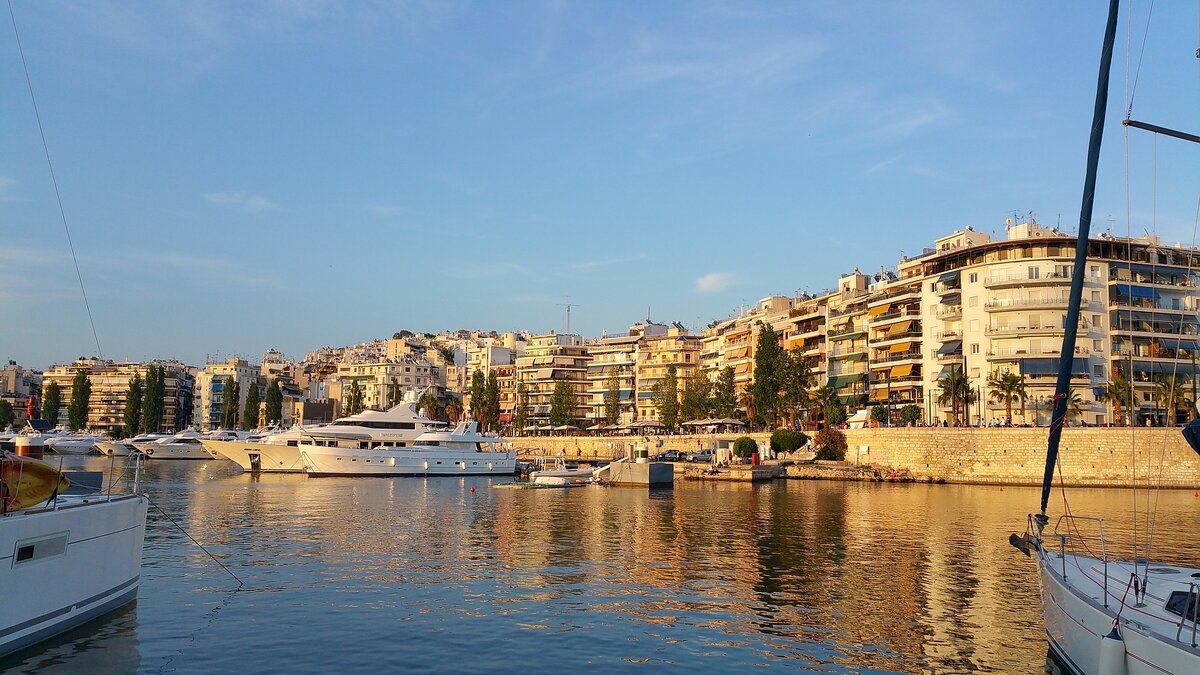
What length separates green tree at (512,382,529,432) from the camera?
14400cm

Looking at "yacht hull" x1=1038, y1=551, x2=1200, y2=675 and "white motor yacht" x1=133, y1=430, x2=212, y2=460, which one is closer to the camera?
"yacht hull" x1=1038, y1=551, x2=1200, y2=675

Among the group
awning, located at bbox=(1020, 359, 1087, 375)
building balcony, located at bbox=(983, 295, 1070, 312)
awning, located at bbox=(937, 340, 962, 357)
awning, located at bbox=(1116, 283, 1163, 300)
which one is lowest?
awning, located at bbox=(1020, 359, 1087, 375)

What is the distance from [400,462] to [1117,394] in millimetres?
58236

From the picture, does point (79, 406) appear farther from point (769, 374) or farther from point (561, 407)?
point (769, 374)

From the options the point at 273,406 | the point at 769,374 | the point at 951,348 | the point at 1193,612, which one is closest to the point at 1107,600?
the point at 1193,612

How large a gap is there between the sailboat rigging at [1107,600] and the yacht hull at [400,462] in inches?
2562

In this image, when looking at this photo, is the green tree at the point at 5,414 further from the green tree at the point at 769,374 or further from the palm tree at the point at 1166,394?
the palm tree at the point at 1166,394

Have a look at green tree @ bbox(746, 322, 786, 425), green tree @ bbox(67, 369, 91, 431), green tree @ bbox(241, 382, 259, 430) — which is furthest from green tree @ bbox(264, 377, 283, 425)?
green tree @ bbox(746, 322, 786, 425)

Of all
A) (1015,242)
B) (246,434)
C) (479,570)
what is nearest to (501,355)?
(246,434)

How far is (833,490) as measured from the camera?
63.5 metres

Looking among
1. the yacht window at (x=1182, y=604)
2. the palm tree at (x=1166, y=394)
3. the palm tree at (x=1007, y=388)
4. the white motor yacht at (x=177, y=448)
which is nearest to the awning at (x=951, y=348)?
the palm tree at (x=1007, y=388)

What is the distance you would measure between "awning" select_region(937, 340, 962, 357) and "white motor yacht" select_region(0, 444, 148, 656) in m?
75.6

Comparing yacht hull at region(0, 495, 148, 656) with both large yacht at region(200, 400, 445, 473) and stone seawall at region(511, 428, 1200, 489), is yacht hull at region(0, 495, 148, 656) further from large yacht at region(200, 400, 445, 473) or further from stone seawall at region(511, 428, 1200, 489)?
large yacht at region(200, 400, 445, 473)

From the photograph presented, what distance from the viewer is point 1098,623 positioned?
1405cm
